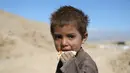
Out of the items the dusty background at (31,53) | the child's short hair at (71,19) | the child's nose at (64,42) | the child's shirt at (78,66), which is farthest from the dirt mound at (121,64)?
the child's shirt at (78,66)

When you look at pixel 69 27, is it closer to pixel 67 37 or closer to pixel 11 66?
pixel 67 37

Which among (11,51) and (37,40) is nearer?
(11,51)

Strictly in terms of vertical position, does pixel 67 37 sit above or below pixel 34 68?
above

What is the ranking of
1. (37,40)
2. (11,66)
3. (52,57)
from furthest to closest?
(37,40) → (52,57) → (11,66)

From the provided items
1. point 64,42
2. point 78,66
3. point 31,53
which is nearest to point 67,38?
point 64,42

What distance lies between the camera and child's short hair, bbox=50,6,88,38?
2365 millimetres

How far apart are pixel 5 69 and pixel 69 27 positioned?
10780mm

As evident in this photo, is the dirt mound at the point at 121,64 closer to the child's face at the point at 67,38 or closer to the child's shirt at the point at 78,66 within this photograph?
the child's face at the point at 67,38

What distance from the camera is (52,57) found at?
14.5 m

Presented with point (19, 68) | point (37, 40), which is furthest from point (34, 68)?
point (37, 40)

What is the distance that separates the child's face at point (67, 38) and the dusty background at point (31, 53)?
26.9ft

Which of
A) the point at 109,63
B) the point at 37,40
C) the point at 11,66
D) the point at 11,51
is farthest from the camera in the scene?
the point at 37,40

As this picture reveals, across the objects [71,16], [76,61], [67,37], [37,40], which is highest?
[71,16]

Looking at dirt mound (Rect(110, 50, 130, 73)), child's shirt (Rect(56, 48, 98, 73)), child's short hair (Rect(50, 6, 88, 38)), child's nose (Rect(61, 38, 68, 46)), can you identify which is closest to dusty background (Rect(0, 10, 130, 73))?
dirt mound (Rect(110, 50, 130, 73))
